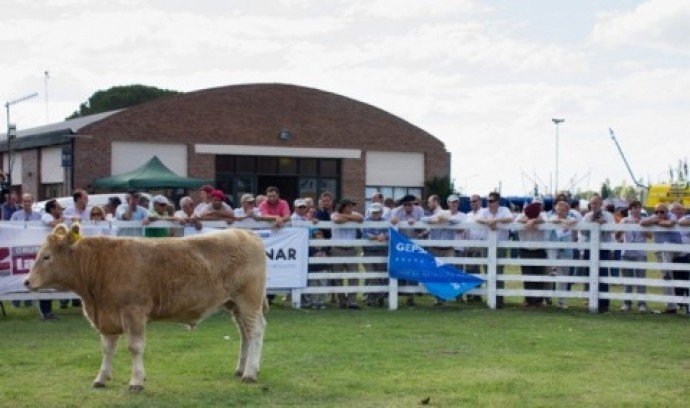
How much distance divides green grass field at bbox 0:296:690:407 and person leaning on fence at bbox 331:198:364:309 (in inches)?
43.5

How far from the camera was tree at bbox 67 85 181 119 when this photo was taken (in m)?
73.9

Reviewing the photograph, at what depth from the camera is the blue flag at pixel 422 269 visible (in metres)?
17.4

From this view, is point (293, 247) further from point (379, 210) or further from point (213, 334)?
point (213, 334)

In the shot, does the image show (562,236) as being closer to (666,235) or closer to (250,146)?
(666,235)

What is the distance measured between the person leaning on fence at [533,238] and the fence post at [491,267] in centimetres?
56

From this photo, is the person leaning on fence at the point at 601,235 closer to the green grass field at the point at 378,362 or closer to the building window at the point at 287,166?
the green grass field at the point at 378,362

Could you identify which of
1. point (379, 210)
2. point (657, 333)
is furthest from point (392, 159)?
point (657, 333)

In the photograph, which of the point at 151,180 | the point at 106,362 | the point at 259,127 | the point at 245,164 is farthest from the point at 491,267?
the point at 259,127

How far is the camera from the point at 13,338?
13.6 meters

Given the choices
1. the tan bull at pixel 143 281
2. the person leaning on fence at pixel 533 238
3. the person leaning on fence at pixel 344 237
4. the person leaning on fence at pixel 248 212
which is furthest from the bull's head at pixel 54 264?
the person leaning on fence at pixel 533 238

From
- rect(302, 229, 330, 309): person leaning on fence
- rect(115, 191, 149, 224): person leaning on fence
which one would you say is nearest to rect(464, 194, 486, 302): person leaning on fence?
rect(302, 229, 330, 309): person leaning on fence

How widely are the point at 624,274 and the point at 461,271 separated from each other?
2848 mm

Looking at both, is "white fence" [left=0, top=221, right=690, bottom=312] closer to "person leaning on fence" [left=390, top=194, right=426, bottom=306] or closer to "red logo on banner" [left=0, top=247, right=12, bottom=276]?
"person leaning on fence" [left=390, top=194, right=426, bottom=306]

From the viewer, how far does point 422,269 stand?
17.4 meters
